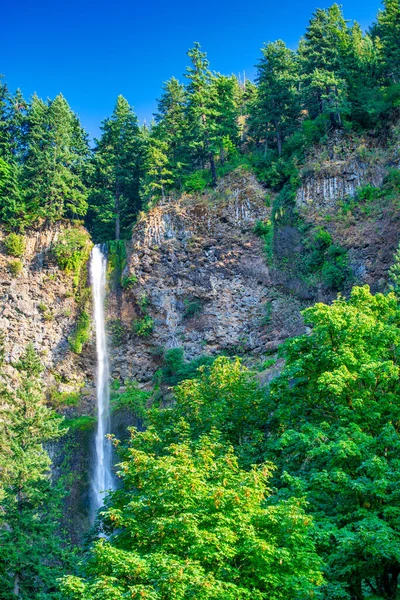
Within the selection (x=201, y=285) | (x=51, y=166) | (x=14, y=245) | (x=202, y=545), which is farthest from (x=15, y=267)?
(x=202, y=545)

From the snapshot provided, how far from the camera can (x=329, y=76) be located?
38031 millimetres

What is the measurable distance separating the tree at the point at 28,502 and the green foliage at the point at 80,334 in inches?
592

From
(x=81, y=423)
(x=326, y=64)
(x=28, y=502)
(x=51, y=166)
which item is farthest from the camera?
(x=51, y=166)

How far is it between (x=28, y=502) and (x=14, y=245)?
25.3 meters

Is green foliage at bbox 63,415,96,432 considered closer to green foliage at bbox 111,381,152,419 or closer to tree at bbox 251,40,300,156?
green foliage at bbox 111,381,152,419

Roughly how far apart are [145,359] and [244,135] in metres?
21.9

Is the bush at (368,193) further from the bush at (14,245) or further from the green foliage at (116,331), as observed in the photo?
the bush at (14,245)

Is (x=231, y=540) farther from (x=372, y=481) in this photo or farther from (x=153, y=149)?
(x=153, y=149)

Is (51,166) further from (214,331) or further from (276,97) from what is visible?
(214,331)

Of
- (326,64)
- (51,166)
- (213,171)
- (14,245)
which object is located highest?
(326,64)

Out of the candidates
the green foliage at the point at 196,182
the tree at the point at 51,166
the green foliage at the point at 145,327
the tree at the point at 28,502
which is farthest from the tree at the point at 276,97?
the tree at the point at 28,502

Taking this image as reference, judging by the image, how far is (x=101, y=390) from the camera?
37531mm

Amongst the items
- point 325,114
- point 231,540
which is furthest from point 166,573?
point 325,114

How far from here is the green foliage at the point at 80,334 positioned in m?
38.9
